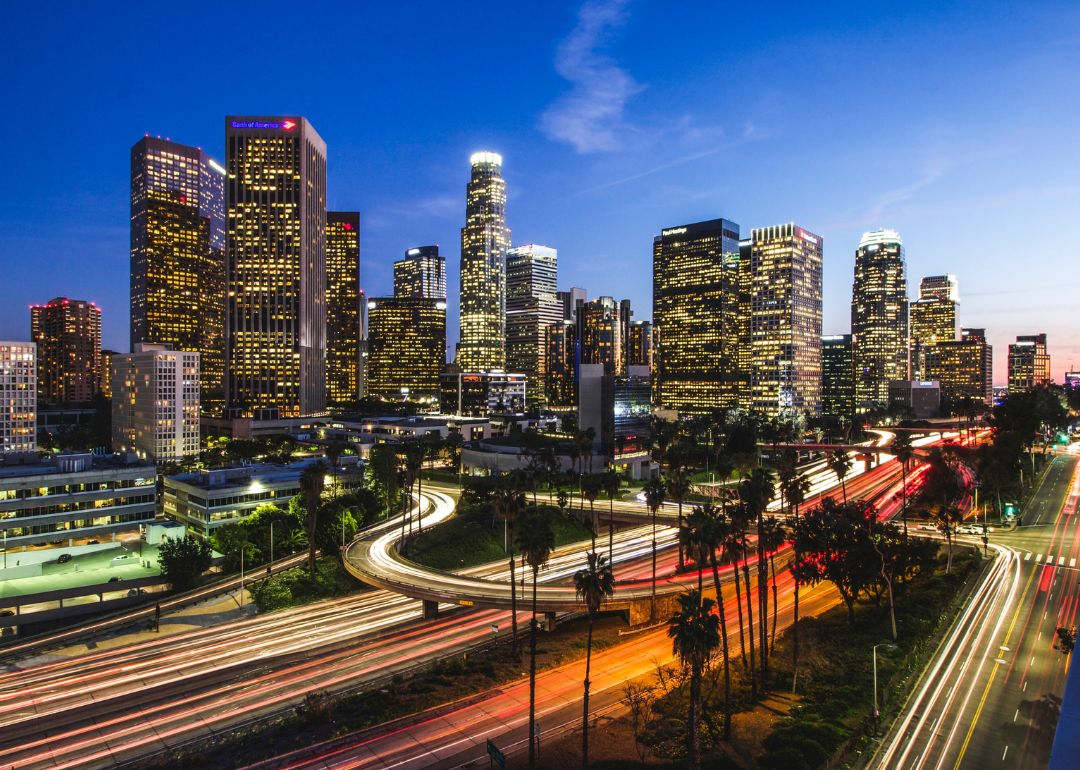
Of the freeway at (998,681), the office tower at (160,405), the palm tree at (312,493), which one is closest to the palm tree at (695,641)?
the freeway at (998,681)

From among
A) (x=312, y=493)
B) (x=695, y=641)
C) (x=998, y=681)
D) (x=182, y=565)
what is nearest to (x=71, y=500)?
(x=182, y=565)

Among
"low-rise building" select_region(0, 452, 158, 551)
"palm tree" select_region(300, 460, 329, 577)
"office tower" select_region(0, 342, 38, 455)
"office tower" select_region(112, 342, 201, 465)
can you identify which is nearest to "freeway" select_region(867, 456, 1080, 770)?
"palm tree" select_region(300, 460, 329, 577)

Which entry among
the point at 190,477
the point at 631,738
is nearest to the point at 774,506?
the point at 631,738

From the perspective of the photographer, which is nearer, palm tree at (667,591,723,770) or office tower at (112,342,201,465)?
palm tree at (667,591,723,770)

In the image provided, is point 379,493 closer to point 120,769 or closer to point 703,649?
point 120,769

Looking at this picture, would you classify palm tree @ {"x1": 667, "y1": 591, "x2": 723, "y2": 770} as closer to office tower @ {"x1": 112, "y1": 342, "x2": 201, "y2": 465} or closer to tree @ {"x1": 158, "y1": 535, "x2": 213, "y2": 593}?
tree @ {"x1": 158, "y1": 535, "x2": 213, "y2": 593}

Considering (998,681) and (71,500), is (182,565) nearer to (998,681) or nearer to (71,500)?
(71,500)

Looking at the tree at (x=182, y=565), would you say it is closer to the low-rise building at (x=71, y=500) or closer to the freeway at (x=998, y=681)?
the low-rise building at (x=71, y=500)
